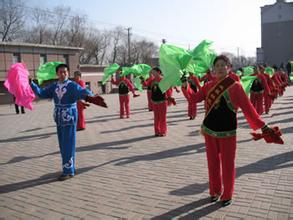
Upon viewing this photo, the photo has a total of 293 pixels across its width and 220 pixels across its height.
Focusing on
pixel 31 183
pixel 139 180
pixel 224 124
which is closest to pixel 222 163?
pixel 224 124

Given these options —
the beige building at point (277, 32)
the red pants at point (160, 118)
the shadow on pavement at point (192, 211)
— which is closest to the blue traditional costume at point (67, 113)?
the shadow on pavement at point (192, 211)

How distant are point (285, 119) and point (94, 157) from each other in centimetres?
768

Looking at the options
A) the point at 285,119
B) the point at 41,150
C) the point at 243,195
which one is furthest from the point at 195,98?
the point at 285,119

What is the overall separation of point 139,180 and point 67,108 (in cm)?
A: 180

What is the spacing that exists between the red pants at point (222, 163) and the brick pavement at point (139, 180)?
9.8 inches

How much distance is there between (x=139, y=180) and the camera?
5.84 meters

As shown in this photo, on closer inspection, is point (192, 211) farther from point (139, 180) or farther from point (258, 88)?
point (258, 88)

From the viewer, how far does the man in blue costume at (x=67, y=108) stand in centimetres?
596

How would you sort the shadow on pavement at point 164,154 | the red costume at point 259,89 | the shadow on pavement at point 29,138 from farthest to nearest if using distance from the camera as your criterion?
1. the red costume at point 259,89
2. the shadow on pavement at point 29,138
3. the shadow on pavement at point 164,154

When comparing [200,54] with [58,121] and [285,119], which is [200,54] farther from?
[285,119]

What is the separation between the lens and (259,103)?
12.7 m

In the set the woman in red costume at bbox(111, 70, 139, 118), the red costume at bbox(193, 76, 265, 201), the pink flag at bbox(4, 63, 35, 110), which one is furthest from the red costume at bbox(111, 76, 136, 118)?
the red costume at bbox(193, 76, 265, 201)

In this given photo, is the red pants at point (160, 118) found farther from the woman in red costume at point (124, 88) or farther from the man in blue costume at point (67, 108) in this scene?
the woman in red costume at point (124, 88)

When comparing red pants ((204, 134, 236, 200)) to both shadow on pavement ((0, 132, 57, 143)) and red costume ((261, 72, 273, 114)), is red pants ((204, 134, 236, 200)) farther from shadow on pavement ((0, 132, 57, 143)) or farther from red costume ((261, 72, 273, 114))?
red costume ((261, 72, 273, 114))
